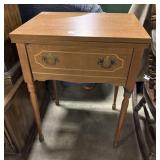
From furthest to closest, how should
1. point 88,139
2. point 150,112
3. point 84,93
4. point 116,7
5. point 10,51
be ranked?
point 116,7
point 84,93
point 88,139
point 150,112
point 10,51

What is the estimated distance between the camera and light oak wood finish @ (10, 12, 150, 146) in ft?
2.49

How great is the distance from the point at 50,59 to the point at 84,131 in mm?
675

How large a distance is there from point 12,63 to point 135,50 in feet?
2.14

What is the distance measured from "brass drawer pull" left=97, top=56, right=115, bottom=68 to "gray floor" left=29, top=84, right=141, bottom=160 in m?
0.63

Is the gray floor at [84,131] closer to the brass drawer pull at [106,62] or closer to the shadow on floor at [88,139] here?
the shadow on floor at [88,139]

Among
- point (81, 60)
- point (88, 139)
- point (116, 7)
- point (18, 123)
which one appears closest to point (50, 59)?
point (81, 60)

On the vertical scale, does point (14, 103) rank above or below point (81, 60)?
below

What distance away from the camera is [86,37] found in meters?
0.75

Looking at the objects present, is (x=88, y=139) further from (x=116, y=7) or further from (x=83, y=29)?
(x=116, y=7)

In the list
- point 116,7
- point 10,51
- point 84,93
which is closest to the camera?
point 10,51

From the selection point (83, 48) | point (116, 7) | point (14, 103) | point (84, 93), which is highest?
point (83, 48)

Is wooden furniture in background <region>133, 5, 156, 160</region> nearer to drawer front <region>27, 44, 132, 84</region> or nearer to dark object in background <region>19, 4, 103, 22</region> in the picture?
drawer front <region>27, 44, 132, 84</region>

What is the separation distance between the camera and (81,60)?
823 mm
